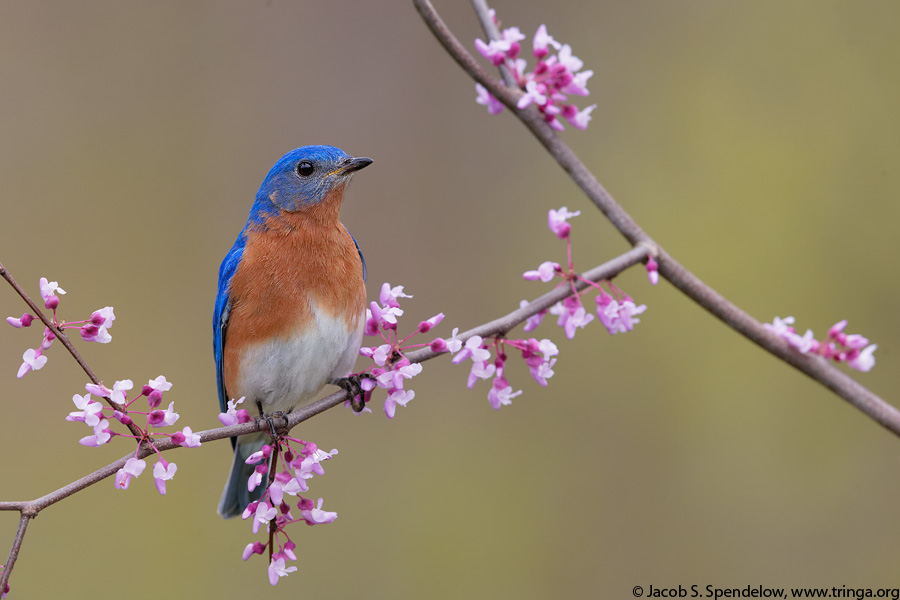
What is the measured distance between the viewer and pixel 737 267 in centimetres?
532

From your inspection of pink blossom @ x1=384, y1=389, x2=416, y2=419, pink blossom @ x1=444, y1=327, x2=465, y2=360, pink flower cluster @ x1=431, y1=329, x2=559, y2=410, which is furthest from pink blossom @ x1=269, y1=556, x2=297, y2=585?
pink blossom @ x1=444, y1=327, x2=465, y2=360

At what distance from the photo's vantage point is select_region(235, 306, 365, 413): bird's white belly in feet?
10.8

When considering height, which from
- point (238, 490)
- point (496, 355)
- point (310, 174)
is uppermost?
point (310, 174)

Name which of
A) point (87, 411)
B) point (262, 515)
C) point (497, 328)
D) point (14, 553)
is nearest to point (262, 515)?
point (262, 515)

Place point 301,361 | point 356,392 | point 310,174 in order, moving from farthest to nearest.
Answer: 1. point 310,174
2. point 301,361
3. point 356,392

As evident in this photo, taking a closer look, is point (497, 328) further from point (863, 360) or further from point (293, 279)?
point (293, 279)

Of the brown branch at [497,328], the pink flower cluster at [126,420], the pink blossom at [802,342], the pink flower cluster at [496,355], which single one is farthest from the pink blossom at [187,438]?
the pink blossom at [802,342]

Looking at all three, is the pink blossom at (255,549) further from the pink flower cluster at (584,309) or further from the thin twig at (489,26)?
the thin twig at (489,26)

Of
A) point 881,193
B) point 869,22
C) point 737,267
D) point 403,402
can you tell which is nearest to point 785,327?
point 403,402

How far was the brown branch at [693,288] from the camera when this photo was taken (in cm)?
185

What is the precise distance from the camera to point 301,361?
3.30m

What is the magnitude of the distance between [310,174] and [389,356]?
4.13 ft

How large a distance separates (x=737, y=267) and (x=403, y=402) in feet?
11.2

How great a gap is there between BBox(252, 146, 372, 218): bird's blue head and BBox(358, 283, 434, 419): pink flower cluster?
100 cm
